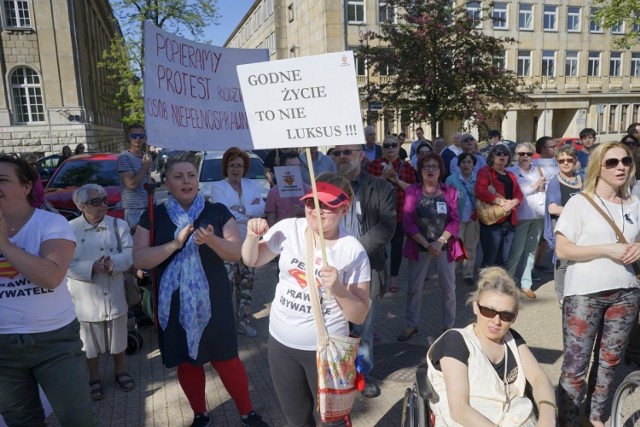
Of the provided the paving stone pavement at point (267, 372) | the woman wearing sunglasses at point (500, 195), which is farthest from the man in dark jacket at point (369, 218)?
the woman wearing sunglasses at point (500, 195)

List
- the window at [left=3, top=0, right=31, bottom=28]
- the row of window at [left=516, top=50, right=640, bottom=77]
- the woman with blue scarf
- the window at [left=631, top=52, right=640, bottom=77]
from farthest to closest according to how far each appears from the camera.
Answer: the window at [left=631, top=52, right=640, bottom=77]
the row of window at [left=516, top=50, right=640, bottom=77]
the window at [left=3, top=0, right=31, bottom=28]
the woman with blue scarf

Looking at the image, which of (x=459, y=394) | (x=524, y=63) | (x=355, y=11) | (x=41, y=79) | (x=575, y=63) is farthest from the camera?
(x=575, y=63)

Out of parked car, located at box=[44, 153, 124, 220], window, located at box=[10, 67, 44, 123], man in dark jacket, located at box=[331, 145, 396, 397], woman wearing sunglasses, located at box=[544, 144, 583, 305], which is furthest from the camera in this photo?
window, located at box=[10, 67, 44, 123]

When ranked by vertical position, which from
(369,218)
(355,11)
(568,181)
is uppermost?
(355,11)

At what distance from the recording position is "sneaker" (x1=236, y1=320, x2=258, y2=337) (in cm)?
516

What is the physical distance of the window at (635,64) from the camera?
138 feet

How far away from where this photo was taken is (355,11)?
32219 millimetres

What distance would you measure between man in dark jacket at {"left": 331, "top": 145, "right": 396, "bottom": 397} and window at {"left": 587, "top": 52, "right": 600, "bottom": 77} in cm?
4475

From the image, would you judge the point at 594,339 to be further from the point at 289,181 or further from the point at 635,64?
the point at 635,64

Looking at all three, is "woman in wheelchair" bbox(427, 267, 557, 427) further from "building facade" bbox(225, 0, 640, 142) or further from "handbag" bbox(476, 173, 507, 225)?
"building facade" bbox(225, 0, 640, 142)

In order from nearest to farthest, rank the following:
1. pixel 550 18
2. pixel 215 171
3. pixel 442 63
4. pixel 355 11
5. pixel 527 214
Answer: pixel 527 214 → pixel 215 171 → pixel 442 63 → pixel 355 11 → pixel 550 18

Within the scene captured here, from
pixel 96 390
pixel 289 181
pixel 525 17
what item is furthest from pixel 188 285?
pixel 525 17

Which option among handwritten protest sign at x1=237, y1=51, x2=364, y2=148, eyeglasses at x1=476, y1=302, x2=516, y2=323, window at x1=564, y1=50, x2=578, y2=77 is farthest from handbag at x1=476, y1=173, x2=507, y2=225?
window at x1=564, y1=50, x2=578, y2=77

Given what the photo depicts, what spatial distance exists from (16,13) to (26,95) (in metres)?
4.20
